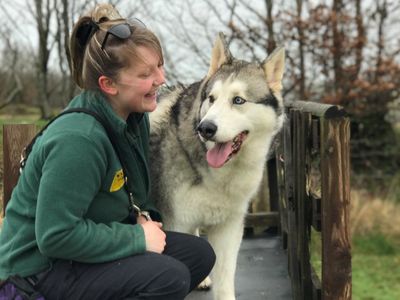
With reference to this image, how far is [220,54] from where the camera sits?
299 centimetres

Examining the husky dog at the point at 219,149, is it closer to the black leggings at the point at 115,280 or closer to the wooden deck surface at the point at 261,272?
the wooden deck surface at the point at 261,272

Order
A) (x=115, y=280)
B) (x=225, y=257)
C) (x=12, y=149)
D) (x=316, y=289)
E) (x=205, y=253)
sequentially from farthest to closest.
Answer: (x=225, y=257) → (x=316, y=289) → (x=12, y=149) → (x=205, y=253) → (x=115, y=280)

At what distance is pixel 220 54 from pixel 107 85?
1110 mm

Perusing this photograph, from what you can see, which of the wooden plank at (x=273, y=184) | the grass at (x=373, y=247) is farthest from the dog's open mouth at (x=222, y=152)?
the grass at (x=373, y=247)

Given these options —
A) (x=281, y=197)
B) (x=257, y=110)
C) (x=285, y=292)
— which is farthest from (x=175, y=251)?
(x=281, y=197)

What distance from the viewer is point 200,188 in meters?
2.90

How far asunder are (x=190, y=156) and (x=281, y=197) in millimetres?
1850

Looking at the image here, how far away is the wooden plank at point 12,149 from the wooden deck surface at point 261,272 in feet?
4.46

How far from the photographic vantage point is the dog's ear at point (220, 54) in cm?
296

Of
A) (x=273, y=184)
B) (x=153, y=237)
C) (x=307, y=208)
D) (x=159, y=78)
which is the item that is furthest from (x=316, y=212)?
(x=273, y=184)

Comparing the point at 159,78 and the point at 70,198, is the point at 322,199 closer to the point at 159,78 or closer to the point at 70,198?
the point at 159,78

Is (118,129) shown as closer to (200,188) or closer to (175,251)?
(175,251)

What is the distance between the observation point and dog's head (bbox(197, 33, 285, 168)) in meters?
2.63

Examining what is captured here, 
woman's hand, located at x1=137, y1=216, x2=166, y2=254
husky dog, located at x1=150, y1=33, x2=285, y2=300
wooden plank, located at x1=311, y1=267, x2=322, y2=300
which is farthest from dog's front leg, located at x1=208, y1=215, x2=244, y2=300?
woman's hand, located at x1=137, y1=216, x2=166, y2=254
